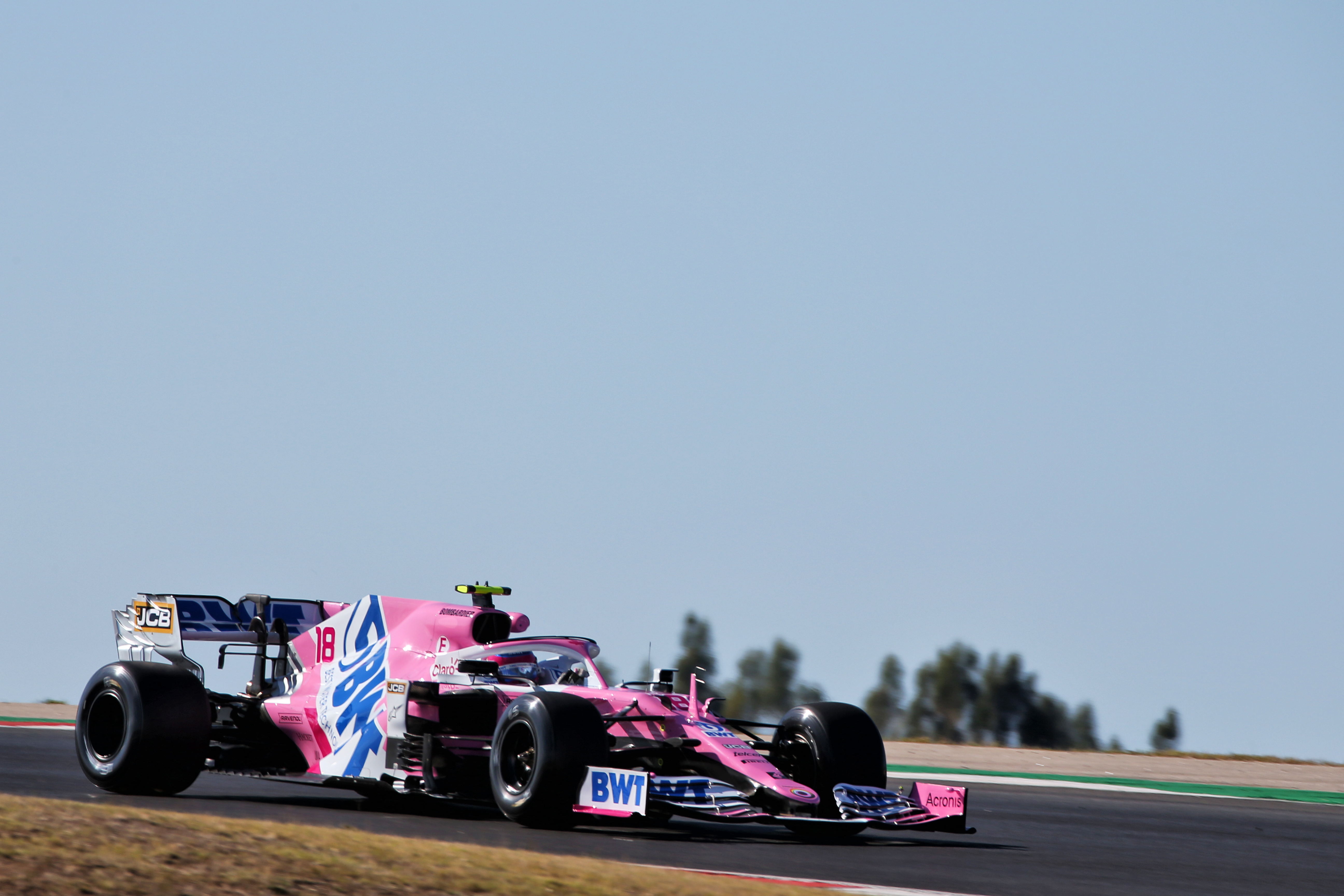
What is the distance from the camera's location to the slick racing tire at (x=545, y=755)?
1192 cm

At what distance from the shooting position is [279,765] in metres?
14.8

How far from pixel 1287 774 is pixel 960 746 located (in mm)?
6326

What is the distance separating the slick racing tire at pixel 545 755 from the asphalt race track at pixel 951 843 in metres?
0.17

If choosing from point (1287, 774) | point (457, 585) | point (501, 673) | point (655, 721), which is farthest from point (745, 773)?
point (1287, 774)

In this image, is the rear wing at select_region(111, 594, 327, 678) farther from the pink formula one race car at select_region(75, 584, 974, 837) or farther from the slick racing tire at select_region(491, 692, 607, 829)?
the slick racing tire at select_region(491, 692, 607, 829)

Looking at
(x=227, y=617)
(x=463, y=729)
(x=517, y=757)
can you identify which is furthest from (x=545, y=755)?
(x=227, y=617)

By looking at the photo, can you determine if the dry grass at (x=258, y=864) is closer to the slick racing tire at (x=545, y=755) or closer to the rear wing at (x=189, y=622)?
the slick racing tire at (x=545, y=755)

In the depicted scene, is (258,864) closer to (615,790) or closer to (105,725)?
(615,790)

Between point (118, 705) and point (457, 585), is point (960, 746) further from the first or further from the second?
point (118, 705)

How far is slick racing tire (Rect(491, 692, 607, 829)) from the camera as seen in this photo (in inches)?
469

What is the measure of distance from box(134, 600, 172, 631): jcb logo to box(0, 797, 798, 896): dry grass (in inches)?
250

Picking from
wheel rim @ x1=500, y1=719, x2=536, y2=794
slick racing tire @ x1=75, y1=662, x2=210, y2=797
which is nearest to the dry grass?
wheel rim @ x1=500, y1=719, x2=536, y2=794

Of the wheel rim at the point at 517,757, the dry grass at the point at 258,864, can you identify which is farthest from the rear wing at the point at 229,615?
the dry grass at the point at 258,864

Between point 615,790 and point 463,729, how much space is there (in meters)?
2.30
